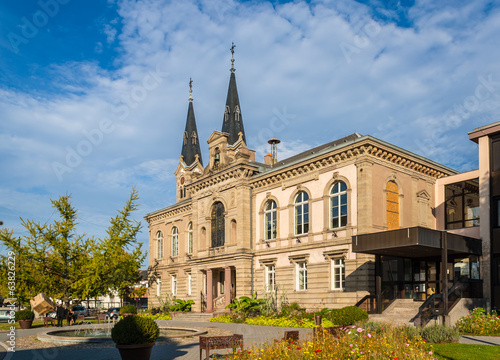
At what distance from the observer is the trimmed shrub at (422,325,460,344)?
1631 cm

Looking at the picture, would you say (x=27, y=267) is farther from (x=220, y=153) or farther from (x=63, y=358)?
(x=63, y=358)

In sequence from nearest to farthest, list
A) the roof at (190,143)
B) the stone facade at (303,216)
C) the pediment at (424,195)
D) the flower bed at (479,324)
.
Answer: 1. the flower bed at (479,324)
2. the stone facade at (303,216)
3. the pediment at (424,195)
4. the roof at (190,143)

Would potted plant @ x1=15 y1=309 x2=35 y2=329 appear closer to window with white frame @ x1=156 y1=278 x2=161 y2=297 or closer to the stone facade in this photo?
the stone facade

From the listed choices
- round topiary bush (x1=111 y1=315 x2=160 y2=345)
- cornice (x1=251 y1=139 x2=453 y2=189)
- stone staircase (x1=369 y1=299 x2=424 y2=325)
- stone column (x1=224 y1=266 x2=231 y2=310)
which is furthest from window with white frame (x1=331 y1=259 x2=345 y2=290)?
round topiary bush (x1=111 y1=315 x2=160 y2=345)

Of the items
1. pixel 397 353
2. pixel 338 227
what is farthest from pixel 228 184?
pixel 397 353

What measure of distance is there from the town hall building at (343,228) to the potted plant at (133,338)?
12.7 metres

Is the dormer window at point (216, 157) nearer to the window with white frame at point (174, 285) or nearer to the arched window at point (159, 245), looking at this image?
the window with white frame at point (174, 285)

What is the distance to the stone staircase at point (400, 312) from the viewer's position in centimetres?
2298

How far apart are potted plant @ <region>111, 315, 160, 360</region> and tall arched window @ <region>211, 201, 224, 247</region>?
24829 mm

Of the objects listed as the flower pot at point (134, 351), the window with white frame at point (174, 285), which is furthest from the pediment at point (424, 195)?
the window with white frame at point (174, 285)

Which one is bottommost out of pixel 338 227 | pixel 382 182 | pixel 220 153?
pixel 338 227

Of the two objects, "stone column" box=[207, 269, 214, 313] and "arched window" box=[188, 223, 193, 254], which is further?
"arched window" box=[188, 223, 193, 254]

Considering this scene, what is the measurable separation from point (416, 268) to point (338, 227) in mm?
5002

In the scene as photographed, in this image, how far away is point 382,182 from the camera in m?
29.1
